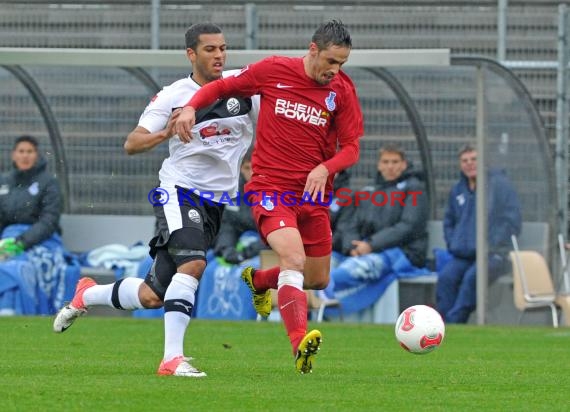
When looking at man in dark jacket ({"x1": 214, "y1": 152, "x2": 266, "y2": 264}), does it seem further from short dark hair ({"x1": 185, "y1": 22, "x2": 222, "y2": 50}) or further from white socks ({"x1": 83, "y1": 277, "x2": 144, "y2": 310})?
short dark hair ({"x1": 185, "y1": 22, "x2": 222, "y2": 50})

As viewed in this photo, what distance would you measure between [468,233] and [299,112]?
22.5 feet

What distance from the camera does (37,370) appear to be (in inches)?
334

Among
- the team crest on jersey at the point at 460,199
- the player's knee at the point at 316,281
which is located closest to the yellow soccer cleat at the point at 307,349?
the player's knee at the point at 316,281

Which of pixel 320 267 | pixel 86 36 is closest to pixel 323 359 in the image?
pixel 320 267

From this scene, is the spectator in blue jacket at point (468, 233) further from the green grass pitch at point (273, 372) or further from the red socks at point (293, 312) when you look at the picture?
the red socks at point (293, 312)

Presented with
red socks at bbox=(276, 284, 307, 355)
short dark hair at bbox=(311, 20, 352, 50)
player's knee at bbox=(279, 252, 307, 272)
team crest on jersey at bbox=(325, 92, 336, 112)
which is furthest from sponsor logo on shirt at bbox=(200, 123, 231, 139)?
red socks at bbox=(276, 284, 307, 355)

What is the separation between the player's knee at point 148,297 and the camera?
850cm

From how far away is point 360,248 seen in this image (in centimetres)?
1502

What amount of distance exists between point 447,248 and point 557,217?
49.4 inches

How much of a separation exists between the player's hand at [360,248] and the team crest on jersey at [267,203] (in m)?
6.48

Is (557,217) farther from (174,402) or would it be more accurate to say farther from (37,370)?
(174,402)

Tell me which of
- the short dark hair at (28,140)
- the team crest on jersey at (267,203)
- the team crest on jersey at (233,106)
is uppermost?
the team crest on jersey at (233,106)

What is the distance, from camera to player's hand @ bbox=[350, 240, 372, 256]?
1502 cm

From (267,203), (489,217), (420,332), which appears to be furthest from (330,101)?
(489,217)
